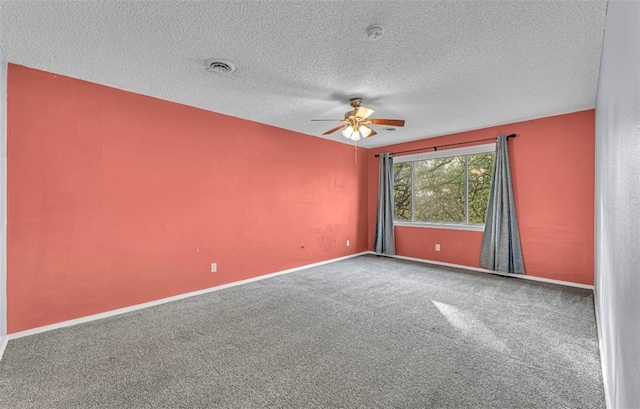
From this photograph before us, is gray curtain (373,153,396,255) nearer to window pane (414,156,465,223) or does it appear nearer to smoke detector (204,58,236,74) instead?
window pane (414,156,465,223)

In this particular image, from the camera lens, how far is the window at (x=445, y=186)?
4.83 meters

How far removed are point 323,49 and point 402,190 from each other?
4156mm

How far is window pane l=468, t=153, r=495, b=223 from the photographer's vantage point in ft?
15.6

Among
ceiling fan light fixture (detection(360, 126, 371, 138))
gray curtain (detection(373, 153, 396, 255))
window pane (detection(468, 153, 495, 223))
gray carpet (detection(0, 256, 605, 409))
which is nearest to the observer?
gray carpet (detection(0, 256, 605, 409))

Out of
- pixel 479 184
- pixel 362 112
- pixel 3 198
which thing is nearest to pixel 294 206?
pixel 362 112

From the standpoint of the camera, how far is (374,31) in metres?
1.97

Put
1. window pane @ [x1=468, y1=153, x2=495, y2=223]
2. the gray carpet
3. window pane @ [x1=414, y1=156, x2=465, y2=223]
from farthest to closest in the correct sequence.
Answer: window pane @ [x1=414, y1=156, x2=465, y2=223] → window pane @ [x1=468, y1=153, x2=495, y2=223] → the gray carpet

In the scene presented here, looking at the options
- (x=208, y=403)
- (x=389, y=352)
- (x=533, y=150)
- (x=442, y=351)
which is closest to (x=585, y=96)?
(x=533, y=150)

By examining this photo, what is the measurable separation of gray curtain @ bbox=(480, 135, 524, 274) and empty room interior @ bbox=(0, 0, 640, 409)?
0.03 metres

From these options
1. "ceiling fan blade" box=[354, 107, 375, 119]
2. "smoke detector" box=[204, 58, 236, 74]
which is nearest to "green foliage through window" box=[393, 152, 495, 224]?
"ceiling fan blade" box=[354, 107, 375, 119]

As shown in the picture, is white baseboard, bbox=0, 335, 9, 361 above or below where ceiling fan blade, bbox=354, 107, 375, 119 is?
below

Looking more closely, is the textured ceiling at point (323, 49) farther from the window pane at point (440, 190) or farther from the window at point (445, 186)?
the window pane at point (440, 190)

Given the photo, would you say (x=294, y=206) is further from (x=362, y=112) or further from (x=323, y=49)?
(x=323, y=49)

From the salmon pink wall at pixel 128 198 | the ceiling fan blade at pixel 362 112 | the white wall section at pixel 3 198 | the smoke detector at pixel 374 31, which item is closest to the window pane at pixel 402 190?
the salmon pink wall at pixel 128 198
